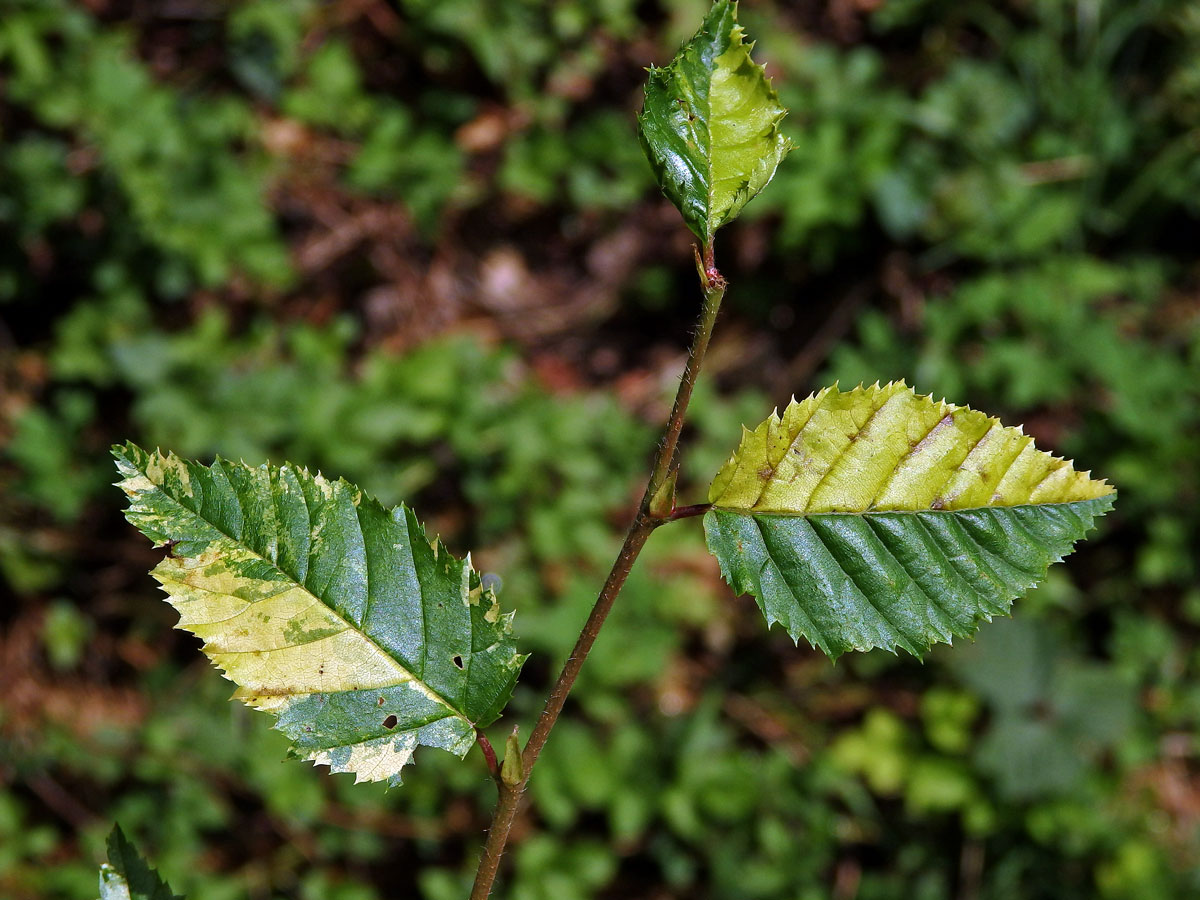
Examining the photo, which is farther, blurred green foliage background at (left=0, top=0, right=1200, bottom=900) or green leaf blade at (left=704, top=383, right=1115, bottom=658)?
blurred green foliage background at (left=0, top=0, right=1200, bottom=900)

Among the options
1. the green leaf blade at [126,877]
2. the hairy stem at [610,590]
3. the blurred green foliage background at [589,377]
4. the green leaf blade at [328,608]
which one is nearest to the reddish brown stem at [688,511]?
the hairy stem at [610,590]

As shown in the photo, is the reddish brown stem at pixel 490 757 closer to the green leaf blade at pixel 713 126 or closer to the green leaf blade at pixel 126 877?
the green leaf blade at pixel 126 877

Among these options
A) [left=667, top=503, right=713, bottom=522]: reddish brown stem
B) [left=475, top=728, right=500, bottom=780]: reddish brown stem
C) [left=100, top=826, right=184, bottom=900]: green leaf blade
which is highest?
[left=667, top=503, right=713, bottom=522]: reddish brown stem

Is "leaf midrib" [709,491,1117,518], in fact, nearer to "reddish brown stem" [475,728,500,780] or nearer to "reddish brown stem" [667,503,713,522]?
"reddish brown stem" [667,503,713,522]

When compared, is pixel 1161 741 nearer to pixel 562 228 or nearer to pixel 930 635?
pixel 562 228

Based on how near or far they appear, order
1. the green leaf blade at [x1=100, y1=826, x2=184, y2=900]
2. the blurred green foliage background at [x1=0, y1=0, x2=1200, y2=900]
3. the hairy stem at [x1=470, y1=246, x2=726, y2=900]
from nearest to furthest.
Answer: the hairy stem at [x1=470, y1=246, x2=726, y2=900] → the green leaf blade at [x1=100, y1=826, x2=184, y2=900] → the blurred green foliage background at [x1=0, y1=0, x2=1200, y2=900]

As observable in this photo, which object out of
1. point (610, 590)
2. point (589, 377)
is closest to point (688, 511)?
point (610, 590)

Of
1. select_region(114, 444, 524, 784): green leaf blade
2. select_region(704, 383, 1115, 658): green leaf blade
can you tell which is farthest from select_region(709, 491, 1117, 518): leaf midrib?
select_region(114, 444, 524, 784): green leaf blade

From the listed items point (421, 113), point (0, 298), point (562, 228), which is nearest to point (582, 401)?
point (562, 228)
